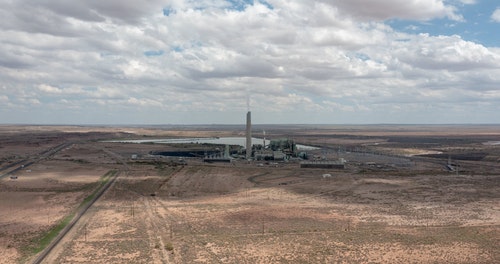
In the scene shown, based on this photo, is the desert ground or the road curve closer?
the road curve

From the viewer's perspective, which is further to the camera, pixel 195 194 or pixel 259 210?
pixel 195 194

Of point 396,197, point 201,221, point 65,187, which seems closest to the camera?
point 201,221

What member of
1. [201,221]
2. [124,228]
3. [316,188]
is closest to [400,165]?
[316,188]

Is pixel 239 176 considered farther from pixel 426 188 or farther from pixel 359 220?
pixel 359 220

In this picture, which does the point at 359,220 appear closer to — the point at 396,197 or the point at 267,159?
the point at 396,197

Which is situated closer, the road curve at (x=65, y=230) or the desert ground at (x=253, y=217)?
the road curve at (x=65, y=230)

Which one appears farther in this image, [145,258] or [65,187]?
[65,187]

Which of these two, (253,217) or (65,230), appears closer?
(65,230)

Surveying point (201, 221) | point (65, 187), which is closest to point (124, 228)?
point (201, 221)

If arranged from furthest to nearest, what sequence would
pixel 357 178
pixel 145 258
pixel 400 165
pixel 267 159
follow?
pixel 267 159 < pixel 400 165 < pixel 357 178 < pixel 145 258
